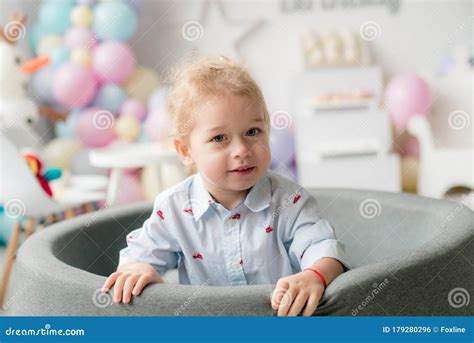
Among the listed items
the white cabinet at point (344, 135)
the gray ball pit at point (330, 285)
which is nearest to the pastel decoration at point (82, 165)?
the white cabinet at point (344, 135)

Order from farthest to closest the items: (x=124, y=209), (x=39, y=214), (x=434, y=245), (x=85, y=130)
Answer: (x=85, y=130)
(x=39, y=214)
(x=124, y=209)
(x=434, y=245)

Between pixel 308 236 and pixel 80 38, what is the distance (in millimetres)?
2859

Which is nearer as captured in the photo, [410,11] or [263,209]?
[263,209]

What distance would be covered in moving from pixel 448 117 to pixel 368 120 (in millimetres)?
544

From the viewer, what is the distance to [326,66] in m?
4.05

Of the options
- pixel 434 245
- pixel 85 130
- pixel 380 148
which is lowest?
pixel 380 148

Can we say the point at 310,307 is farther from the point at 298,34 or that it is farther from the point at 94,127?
the point at 298,34

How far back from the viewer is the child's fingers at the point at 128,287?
3.58 ft

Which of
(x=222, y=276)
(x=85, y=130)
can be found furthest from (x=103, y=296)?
(x=85, y=130)

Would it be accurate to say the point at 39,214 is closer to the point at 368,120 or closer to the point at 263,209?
the point at 263,209

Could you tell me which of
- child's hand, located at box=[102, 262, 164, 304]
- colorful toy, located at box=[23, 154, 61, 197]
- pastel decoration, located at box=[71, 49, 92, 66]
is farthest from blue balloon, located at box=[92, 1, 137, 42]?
child's hand, located at box=[102, 262, 164, 304]

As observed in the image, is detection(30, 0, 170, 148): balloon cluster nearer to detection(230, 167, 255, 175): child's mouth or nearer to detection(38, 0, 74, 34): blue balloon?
detection(38, 0, 74, 34): blue balloon

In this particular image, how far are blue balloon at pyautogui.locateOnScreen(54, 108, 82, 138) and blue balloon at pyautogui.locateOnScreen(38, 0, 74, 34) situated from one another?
492 mm

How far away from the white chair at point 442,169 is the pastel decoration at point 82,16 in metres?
1.96
